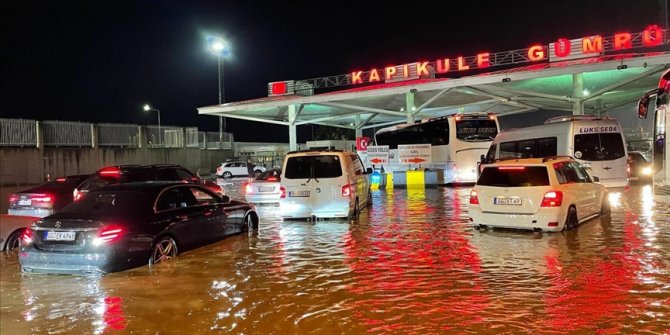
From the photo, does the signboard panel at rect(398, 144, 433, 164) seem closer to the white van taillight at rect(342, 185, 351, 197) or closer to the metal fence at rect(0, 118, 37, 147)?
the white van taillight at rect(342, 185, 351, 197)

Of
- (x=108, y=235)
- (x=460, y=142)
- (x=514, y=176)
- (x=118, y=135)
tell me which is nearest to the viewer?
(x=108, y=235)

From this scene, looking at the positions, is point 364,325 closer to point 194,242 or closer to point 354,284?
point 354,284

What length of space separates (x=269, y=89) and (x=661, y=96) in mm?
31698

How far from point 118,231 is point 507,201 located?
7.02 metres

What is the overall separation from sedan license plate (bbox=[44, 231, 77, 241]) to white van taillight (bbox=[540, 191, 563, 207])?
26.4 feet

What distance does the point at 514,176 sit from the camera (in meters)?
10.5

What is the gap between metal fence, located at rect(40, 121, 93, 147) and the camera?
30.2 m

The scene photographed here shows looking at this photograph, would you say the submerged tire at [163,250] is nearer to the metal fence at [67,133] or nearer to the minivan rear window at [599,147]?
the minivan rear window at [599,147]

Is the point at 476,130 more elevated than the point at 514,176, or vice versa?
the point at 476,130

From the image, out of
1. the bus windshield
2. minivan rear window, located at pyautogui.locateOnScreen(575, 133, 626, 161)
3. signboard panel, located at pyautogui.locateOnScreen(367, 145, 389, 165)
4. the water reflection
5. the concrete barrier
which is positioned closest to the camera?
the water reflection

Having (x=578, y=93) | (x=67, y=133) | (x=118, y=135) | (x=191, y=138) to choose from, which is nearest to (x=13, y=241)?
(x=67, y=133)

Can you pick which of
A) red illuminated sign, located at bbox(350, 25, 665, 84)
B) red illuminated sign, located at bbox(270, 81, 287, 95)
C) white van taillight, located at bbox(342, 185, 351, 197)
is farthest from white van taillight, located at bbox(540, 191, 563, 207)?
red illuminated sign, located at bbox(270, 81, 287, 95)

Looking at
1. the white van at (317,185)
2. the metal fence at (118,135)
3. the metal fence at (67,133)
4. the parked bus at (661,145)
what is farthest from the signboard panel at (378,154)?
the metal fence at (67,133)

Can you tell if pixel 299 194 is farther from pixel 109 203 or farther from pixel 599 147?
pixel 599 147
